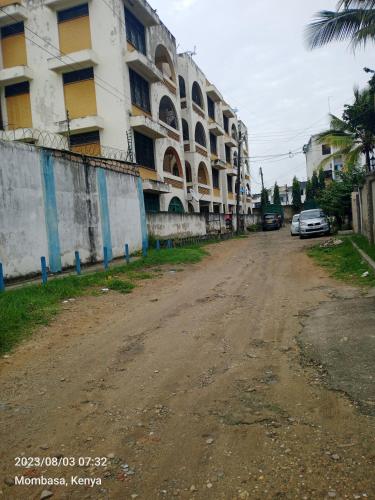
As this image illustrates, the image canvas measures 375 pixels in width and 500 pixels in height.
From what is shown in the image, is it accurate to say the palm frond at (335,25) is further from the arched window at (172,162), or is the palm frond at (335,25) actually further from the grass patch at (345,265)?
the arched window at (172,162)

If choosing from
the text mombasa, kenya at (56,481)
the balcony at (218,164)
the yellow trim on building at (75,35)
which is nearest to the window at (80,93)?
the yellow trim on building at (75,35)

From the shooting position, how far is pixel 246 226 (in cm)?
4275

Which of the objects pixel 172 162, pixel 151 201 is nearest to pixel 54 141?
pixel 151 201

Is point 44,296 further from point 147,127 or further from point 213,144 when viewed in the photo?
point 213,144

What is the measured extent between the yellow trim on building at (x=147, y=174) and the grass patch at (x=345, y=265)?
37.8 ft

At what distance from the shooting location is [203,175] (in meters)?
36.4

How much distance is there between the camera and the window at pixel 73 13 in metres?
21.0

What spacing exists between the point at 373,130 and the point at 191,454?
2175 cm

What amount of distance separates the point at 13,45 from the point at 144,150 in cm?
961

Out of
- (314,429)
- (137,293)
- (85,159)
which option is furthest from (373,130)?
(314,429)

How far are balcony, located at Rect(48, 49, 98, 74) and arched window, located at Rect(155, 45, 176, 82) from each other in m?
7.88

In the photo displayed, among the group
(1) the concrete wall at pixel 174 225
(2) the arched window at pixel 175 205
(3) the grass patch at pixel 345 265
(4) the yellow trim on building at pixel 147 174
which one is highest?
(4) the yellow trim on building at pixel 147 174

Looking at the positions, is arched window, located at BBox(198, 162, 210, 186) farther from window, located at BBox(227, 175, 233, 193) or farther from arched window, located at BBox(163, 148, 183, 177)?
window, located at BBox(227, 175, 233, 193)

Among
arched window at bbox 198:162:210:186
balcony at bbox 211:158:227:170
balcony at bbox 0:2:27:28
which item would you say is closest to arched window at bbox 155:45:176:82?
arched window at bbox 198:162:210:186
